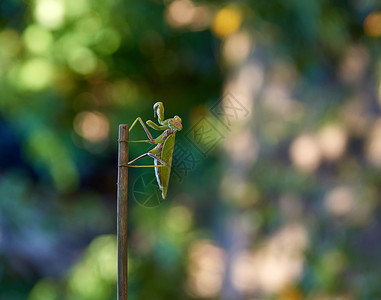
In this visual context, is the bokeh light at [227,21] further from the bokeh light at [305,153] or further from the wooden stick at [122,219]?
the wooden stick at [122,219]

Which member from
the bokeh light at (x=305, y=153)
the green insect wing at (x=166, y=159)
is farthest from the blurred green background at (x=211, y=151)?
the green insect wing at (x=166, y=159)

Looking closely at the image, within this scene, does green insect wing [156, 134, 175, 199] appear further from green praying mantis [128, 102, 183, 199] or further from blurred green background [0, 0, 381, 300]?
blurred green background [0, 0, 381, 300]

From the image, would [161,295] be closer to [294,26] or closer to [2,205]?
[2,205]

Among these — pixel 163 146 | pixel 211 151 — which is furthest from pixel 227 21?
pixel 163 146

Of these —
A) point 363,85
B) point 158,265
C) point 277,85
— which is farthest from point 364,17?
point 158,265

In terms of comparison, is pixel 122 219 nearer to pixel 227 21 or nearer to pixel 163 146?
pixel 163 146

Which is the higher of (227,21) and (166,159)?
(227,21)

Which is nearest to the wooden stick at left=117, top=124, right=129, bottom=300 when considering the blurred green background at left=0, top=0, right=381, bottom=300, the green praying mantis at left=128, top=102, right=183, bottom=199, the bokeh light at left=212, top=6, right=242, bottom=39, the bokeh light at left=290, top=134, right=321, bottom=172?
the green praying mantis at left=128, top=102, right=183, bottom=199
